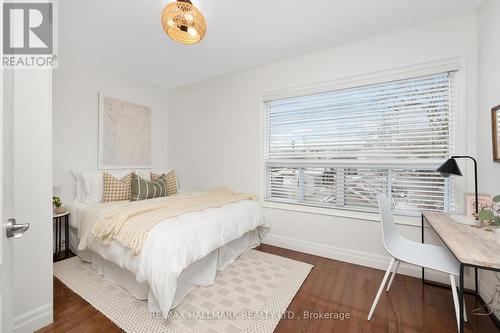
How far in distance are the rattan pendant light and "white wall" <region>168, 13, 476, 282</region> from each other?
4.98ft

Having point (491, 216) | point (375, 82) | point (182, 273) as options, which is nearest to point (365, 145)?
point (375, 82)

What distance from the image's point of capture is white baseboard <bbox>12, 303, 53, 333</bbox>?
4.67 feet

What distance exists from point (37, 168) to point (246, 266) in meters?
2.02

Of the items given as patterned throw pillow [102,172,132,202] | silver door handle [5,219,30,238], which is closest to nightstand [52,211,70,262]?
patterned throw pillow [102,172,132,202]

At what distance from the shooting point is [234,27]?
2.25 metres

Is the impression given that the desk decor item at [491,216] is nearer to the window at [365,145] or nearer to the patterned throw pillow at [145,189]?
the window at [365,145]

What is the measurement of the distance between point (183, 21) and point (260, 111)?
1695mm

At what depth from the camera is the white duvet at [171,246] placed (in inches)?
60.5

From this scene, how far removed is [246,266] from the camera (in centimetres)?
239

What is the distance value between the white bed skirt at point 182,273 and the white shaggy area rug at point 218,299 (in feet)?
0.17

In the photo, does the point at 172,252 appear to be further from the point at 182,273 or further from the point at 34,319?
the point at 34,319

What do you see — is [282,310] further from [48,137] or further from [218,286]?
[48,137]

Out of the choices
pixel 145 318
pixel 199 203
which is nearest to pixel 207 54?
pixel 199 203

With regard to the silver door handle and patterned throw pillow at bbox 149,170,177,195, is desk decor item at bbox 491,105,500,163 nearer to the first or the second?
the silver door handle
